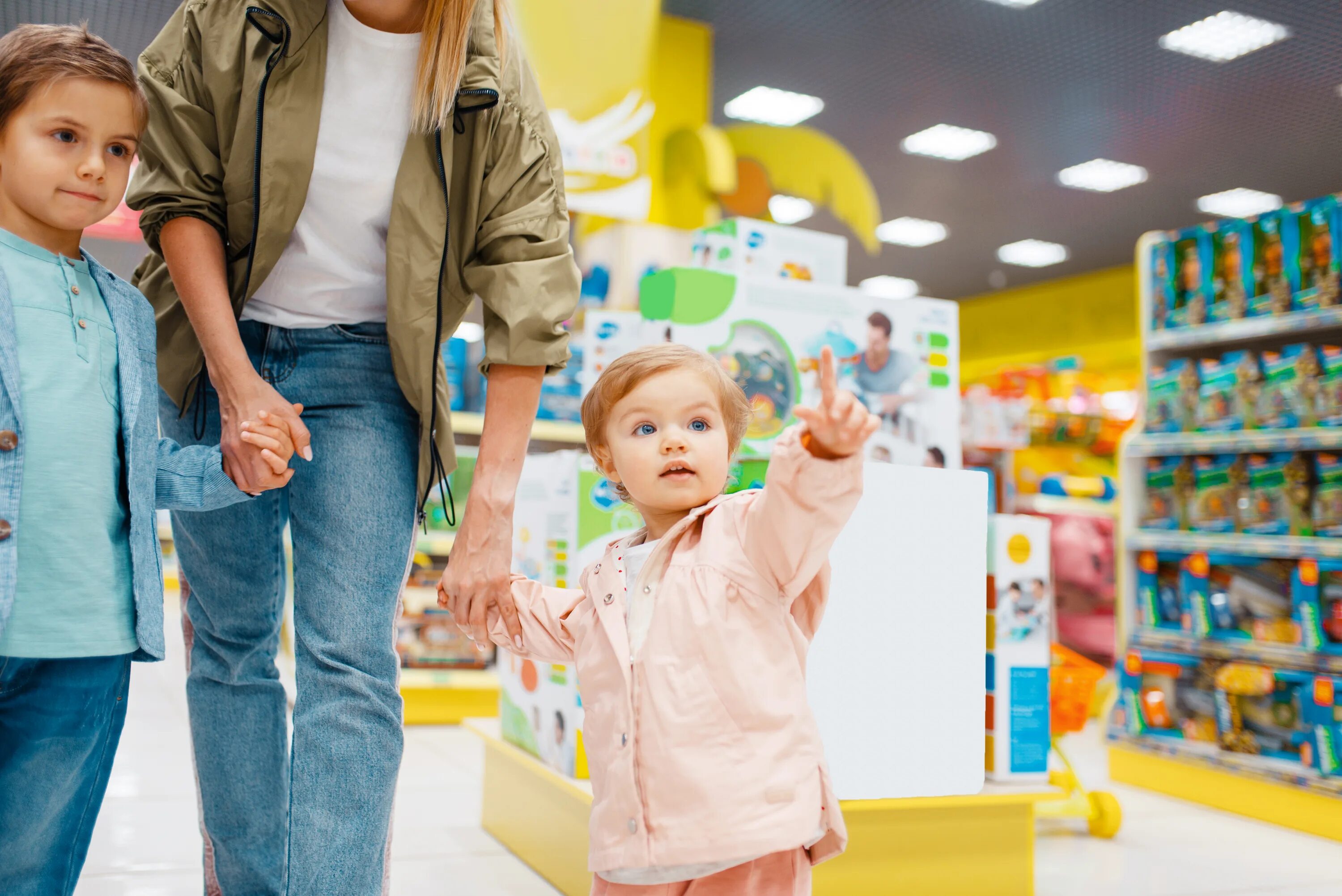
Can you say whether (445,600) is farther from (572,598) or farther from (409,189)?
(409,189)

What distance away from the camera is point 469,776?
3.21 metres

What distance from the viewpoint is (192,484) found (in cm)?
128

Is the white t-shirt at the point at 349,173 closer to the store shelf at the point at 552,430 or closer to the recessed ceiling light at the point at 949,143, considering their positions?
the store shelf at the point at 552,430

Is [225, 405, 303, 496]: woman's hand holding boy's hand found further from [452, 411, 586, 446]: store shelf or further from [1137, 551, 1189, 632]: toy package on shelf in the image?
[1137, 551, 1189, 632]: toy package on shelf

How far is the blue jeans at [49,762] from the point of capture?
3.76 feet

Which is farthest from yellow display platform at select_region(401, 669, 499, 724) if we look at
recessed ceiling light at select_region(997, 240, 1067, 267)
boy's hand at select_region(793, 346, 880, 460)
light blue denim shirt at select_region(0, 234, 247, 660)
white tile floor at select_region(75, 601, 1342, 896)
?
recessed ceiling light at select_region(997, 240, 1067, 267)

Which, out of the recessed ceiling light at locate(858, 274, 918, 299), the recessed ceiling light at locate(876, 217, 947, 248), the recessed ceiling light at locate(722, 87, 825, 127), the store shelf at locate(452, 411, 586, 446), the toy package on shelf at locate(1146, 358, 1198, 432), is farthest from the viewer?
the recessed ceiling light at locate(858, 274, 918, 299)

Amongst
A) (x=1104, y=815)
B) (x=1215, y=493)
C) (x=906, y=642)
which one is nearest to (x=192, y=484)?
(x=906, y=642)

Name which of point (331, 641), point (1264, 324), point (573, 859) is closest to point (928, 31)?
point (1264, 324)

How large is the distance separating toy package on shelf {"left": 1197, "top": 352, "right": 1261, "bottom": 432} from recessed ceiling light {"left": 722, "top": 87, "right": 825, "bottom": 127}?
4.29 meters

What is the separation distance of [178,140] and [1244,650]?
3155 millimetres

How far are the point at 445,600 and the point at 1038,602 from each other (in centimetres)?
148

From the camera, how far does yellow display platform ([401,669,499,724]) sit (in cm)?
404

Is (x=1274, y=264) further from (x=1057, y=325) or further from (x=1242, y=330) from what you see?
(x=1057, y=325)
